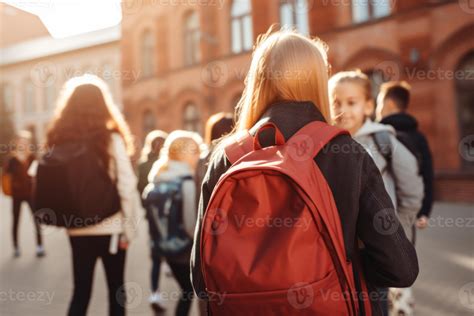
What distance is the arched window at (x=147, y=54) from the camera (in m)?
23.7

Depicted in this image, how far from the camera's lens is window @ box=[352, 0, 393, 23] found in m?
15.0

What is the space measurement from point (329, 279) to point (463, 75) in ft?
44.6

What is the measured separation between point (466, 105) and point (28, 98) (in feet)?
111

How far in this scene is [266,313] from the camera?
1571 millimetres

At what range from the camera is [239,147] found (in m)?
1.76

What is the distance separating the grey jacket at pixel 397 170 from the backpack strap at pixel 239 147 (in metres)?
1.70

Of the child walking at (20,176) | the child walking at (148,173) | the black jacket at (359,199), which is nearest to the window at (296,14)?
the child walking at (20,176)

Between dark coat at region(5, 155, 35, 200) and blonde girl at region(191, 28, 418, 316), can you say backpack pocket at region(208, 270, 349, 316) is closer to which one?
blonde girl at region(191, 28, 418, 316)

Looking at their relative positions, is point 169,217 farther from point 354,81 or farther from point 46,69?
point 46,69

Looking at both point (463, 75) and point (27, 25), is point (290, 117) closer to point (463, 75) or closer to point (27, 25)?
point (463, 75)

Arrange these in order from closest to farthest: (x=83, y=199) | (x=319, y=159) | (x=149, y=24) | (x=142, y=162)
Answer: (x=319, y=159)
(x=83, y=199)
(x=142, y=162)
(x=149, y=24)

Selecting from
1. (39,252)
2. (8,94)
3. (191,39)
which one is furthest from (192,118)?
(8,94)

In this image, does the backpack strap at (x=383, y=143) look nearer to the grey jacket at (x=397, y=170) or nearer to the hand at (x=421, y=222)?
the grey jacket at (x=397, y=170)

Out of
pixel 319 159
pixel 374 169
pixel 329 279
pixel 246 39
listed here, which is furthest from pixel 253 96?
pixel 246 39
